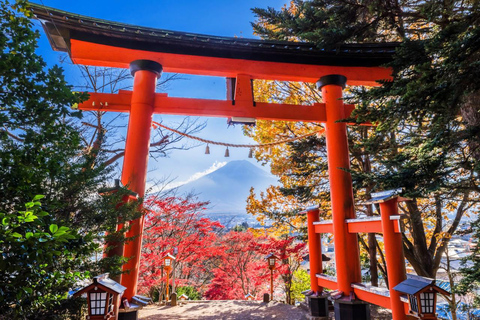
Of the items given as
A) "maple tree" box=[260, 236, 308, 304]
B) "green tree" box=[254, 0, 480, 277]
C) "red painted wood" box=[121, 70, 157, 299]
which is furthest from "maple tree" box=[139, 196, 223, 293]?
"green tree" box=[254, 0, 480, 277]

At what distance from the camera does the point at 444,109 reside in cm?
260

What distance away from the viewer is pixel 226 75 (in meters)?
4.80

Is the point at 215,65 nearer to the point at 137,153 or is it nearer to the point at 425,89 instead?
the point at 137,153

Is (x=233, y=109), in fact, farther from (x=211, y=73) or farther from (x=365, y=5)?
(x=365, y=5)

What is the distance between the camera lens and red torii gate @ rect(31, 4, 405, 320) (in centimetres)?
386

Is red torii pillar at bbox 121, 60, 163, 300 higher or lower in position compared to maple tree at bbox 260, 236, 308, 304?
higher

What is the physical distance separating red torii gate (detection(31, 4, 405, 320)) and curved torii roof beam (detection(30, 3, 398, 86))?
0.6 inches

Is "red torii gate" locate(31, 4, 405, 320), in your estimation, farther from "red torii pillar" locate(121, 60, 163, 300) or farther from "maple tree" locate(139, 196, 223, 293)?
"maple tree" locate(139, 196, 223, 293)

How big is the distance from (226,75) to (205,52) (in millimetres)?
538

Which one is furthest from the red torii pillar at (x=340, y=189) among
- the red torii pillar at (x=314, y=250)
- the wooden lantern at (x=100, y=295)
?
the wooden lantern at (x=100, y=295)

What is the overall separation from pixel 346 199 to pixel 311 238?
148 centimetres

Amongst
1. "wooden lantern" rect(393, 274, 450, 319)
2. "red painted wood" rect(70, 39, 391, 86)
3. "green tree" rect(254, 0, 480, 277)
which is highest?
"red painted wood" rect(70, 39, 391, 86)

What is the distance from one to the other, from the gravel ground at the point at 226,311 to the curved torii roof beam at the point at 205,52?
5.08 meters

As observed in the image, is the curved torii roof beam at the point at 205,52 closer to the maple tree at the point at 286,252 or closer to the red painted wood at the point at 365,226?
the red painted wood at the point at 365,226
